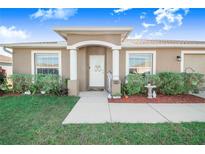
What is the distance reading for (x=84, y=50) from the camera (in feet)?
33.3

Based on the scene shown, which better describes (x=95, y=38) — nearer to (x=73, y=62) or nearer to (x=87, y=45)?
(x=87, y=45)

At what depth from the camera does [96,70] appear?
34.9 feet

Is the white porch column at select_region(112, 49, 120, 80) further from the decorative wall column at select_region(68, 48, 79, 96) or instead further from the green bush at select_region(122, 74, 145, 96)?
the decorative wall column at select_region(68, 48, 79, 96)

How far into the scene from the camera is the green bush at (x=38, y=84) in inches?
343

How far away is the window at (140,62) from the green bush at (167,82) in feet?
4.62

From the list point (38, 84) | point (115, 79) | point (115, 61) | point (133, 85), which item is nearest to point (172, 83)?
point (133, 85)

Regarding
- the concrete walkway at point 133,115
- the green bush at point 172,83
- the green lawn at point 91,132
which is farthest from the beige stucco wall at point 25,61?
the green bush at point 172,83

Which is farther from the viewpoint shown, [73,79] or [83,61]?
[83,61]

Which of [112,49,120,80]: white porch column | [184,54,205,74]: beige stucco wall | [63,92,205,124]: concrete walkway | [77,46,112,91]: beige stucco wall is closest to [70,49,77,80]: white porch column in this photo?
[77,46,112,91]: beige stucco wall

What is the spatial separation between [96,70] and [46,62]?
127 inches

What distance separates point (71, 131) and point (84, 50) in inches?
274

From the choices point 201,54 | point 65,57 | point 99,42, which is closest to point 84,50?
point 65,57

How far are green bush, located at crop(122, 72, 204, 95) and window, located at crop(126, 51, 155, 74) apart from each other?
141cm

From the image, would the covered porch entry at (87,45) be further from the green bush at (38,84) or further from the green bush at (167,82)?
the green bush at (38,84)
